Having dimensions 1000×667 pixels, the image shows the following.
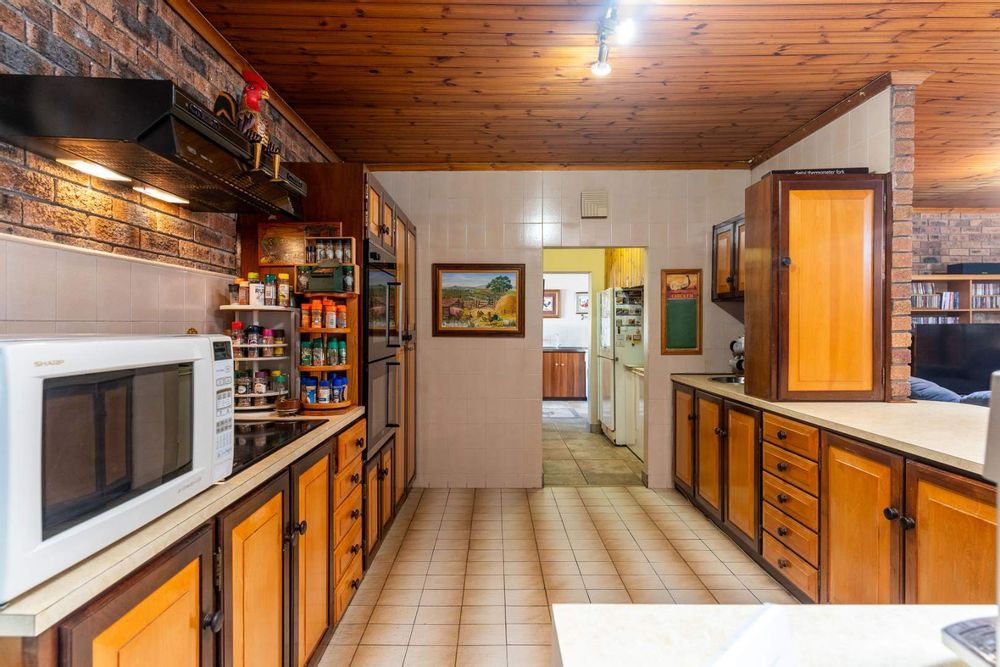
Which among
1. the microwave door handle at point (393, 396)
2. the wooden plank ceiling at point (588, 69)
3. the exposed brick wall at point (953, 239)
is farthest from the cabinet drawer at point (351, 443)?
the exposed brick wall at point (953, 239)

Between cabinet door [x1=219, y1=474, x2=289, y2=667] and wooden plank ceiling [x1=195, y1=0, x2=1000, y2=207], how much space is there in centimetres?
190

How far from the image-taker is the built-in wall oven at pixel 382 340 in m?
2.54

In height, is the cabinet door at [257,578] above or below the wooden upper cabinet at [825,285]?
below

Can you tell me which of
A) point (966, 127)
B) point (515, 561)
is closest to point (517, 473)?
point (515, 561)

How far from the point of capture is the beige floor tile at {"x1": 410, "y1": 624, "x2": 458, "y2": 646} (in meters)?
2.03

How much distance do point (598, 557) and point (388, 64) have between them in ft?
9.16

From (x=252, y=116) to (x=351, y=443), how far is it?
138 centimetres

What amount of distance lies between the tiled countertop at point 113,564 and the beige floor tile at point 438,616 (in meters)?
1.20

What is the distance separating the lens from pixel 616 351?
5160 millimetres

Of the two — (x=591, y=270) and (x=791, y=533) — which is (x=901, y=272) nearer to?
(x=791, y=533)

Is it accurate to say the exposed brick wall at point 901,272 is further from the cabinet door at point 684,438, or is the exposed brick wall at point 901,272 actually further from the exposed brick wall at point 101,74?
the exposed brick wall at point 101,74

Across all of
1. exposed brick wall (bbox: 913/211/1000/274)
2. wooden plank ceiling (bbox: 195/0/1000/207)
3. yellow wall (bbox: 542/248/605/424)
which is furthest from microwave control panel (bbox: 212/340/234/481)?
exposed brick wall (bbox: 913/211/1000/274)

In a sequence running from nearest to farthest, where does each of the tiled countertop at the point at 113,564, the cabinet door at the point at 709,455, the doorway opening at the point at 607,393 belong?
1. the tiled countertop at the point at 113,564
2. the cabinet door at the point at 709,455
3. the doorway opening at the point at 607,393

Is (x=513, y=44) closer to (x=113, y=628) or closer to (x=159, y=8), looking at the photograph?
(x=159, y=8)
